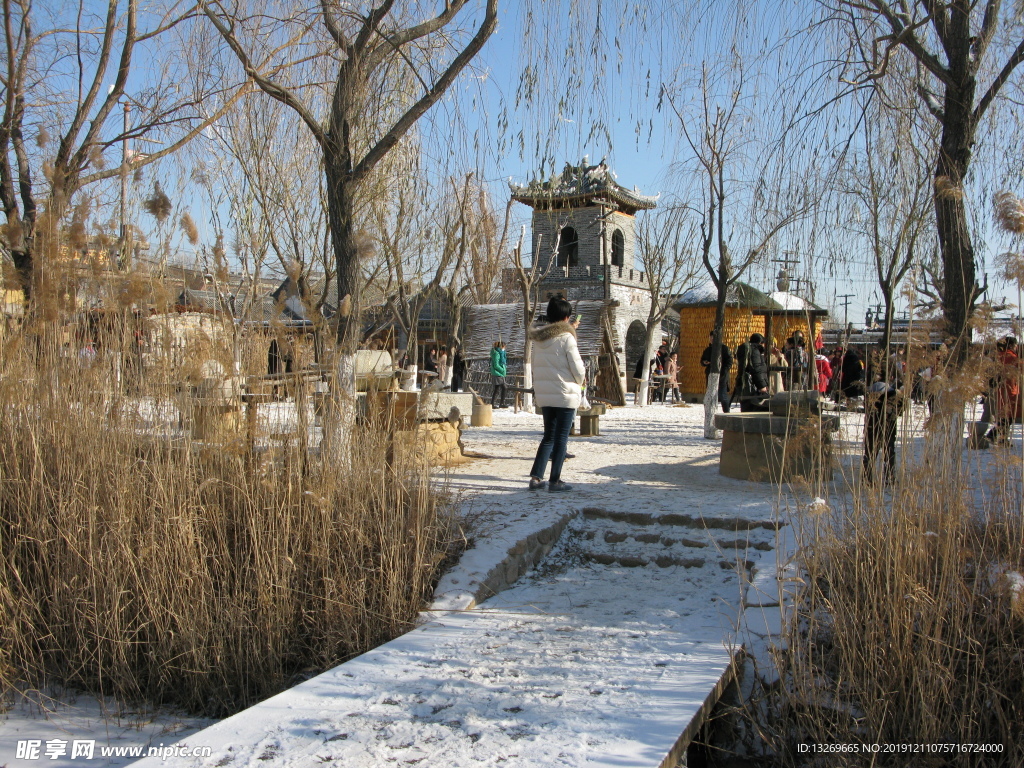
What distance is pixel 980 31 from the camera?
5145mm

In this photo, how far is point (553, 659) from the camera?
109 inches

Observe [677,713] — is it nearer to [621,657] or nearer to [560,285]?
[621,657]

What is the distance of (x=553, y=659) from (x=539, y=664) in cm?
7

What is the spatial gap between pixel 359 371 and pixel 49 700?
4933 millimetres

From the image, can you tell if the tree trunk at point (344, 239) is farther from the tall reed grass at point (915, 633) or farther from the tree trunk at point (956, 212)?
the tree trunk at point (956, 212)

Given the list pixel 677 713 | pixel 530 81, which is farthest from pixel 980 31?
pixel 677 713

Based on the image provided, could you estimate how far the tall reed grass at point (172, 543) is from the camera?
3.17 metres

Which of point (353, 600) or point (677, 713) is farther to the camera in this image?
point (353, 600)

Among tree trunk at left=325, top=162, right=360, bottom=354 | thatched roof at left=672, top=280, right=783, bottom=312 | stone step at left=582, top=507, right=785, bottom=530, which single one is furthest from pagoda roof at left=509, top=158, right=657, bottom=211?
thatched roof at left=672, top=280, right=783, bottom=312

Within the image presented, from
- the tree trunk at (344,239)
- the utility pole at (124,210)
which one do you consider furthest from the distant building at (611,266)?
the tree trunk at (344,239)

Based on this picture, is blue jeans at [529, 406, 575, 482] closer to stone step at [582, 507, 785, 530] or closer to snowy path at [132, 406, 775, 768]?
snowy path at [132, 406, 775, 768]

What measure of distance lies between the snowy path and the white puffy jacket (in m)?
0.71

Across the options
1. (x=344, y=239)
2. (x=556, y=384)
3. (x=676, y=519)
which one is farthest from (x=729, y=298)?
(x=344, y=239)

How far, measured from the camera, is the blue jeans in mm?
5402
